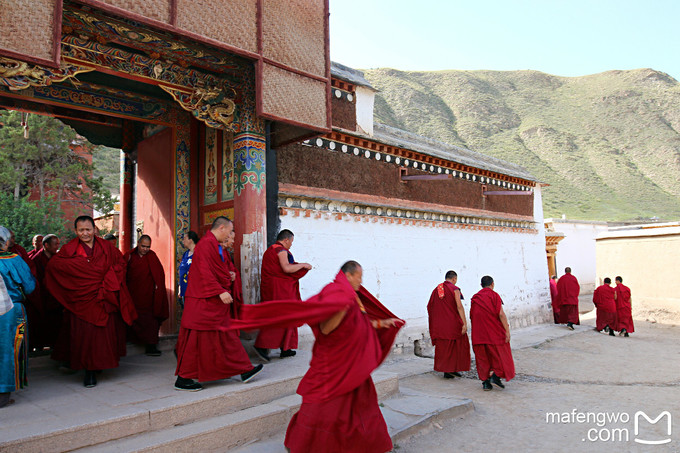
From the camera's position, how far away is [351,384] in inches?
116

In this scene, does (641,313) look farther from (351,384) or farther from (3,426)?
(3,426)

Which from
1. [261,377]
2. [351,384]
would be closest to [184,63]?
[261,377]

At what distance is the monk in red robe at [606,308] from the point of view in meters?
11.6

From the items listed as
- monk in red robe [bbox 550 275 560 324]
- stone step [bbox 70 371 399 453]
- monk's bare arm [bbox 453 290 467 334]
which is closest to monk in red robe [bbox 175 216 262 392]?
stone step [bbox 70 371 399 453]

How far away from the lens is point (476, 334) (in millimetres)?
6066

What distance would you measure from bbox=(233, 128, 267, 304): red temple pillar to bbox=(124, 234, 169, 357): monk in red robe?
1.16 metres

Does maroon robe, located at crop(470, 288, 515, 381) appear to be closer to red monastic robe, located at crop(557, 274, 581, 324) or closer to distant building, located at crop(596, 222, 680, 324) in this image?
red monastic robe, located at crop(557, 274, 581, 324)

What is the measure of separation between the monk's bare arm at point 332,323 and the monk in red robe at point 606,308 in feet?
36.2

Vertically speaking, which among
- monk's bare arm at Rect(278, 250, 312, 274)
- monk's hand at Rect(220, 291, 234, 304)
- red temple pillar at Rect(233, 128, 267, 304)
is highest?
red temple pillar at Rect(233, 128, 267, 304)

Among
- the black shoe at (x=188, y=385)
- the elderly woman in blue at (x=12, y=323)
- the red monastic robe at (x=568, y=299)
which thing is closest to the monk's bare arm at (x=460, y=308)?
the black shoe at (x=188, y=385)

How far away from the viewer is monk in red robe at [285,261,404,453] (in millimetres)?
2975

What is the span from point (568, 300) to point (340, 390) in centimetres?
1123

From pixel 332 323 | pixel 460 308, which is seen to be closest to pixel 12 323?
pixel 332 323

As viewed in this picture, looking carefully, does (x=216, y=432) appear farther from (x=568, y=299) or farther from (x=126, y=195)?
(x=568, y=299)
